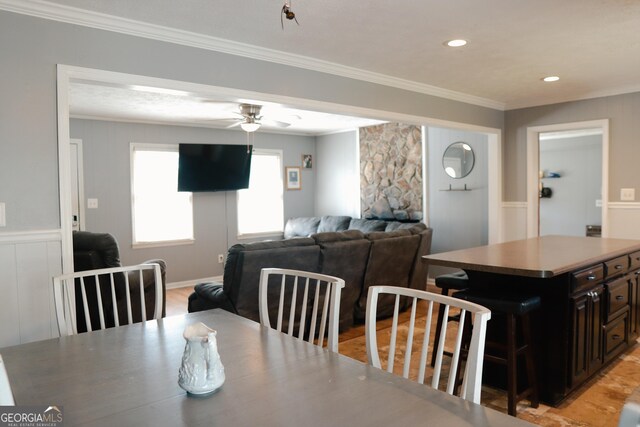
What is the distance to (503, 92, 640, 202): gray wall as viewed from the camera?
16.0 feet

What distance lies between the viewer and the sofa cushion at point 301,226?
24.7 feet

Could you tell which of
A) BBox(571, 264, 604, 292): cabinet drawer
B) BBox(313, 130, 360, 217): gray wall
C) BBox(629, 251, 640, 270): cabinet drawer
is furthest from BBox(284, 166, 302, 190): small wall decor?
BBox(571, 264, 604, 292): cabinet drawer

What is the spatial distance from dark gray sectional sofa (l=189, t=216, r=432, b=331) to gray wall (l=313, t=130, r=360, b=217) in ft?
9.62

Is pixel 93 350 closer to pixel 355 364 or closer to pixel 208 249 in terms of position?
pixel 355 364

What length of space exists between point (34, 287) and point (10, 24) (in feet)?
4.74

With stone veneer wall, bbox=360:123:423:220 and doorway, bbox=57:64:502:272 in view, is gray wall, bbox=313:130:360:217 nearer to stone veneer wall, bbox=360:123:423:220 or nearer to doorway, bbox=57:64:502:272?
stone veneer wall, bbox=360:123:423:220

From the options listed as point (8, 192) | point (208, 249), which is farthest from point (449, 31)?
point (208, 249)

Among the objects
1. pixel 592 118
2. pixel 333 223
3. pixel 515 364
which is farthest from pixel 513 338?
pixel 333 223

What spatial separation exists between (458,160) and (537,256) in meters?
3.49

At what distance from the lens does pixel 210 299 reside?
3729 mm

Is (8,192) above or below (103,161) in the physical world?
below

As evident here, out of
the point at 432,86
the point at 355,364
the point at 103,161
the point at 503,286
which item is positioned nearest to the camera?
the point at 355,364

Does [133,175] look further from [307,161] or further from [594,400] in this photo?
[594,400]

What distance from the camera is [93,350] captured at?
1540mm
